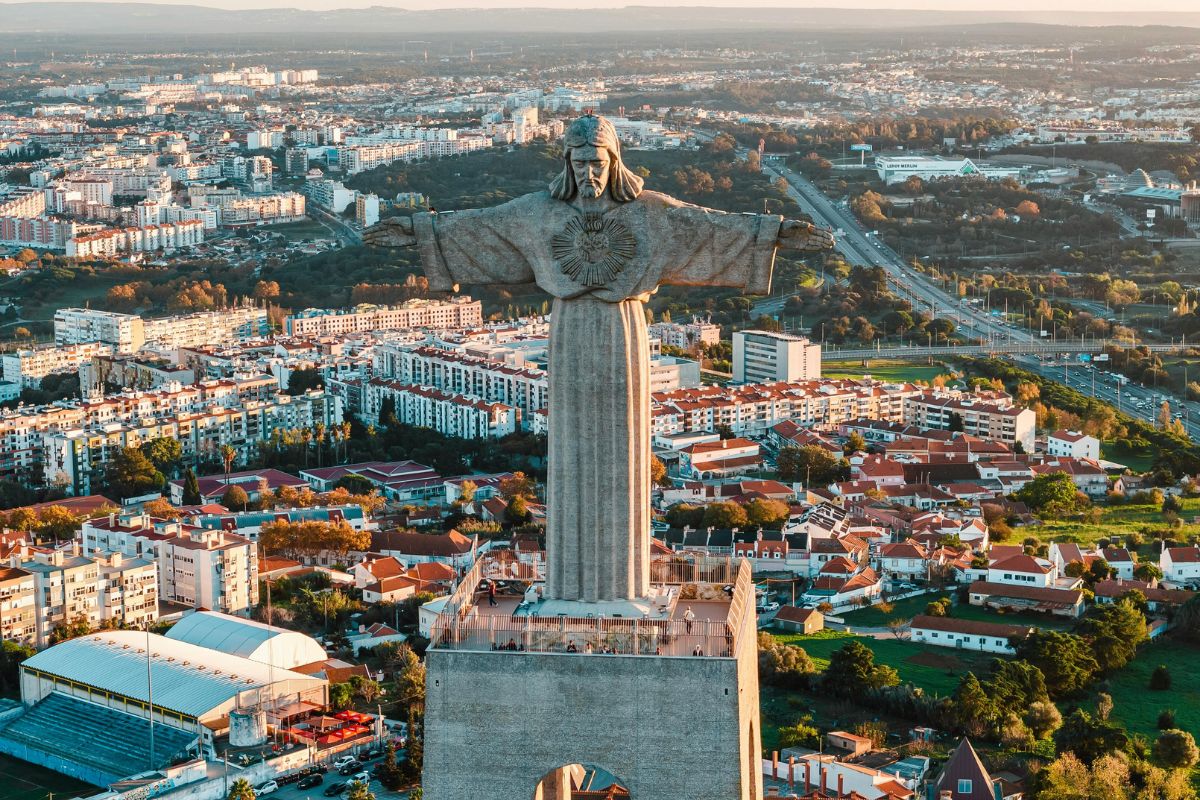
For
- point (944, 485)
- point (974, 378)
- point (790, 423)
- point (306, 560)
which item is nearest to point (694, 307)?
point (974, 378)

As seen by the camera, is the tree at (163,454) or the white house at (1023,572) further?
the tree at (163,454)

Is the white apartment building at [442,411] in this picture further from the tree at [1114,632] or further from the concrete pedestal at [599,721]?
the concrete pedestal at [599,721]

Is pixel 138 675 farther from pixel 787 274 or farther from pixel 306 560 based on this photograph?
pixel 787 274

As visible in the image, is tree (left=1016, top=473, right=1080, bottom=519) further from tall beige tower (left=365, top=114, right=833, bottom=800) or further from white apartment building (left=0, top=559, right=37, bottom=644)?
tall beige tower (left=365, top=114, right=833, bottom=800)

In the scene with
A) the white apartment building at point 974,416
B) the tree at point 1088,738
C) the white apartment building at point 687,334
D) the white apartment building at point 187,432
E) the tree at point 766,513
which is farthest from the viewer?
the white apartment building at point 687,334

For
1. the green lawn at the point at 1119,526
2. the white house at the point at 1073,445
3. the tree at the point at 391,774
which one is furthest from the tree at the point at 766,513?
the tree at the point at 391,774

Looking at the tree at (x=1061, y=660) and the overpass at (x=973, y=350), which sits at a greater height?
the tree at (x=1061, y=660)

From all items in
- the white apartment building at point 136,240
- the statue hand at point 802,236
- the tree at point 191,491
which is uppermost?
the statue hand at point 802,236
